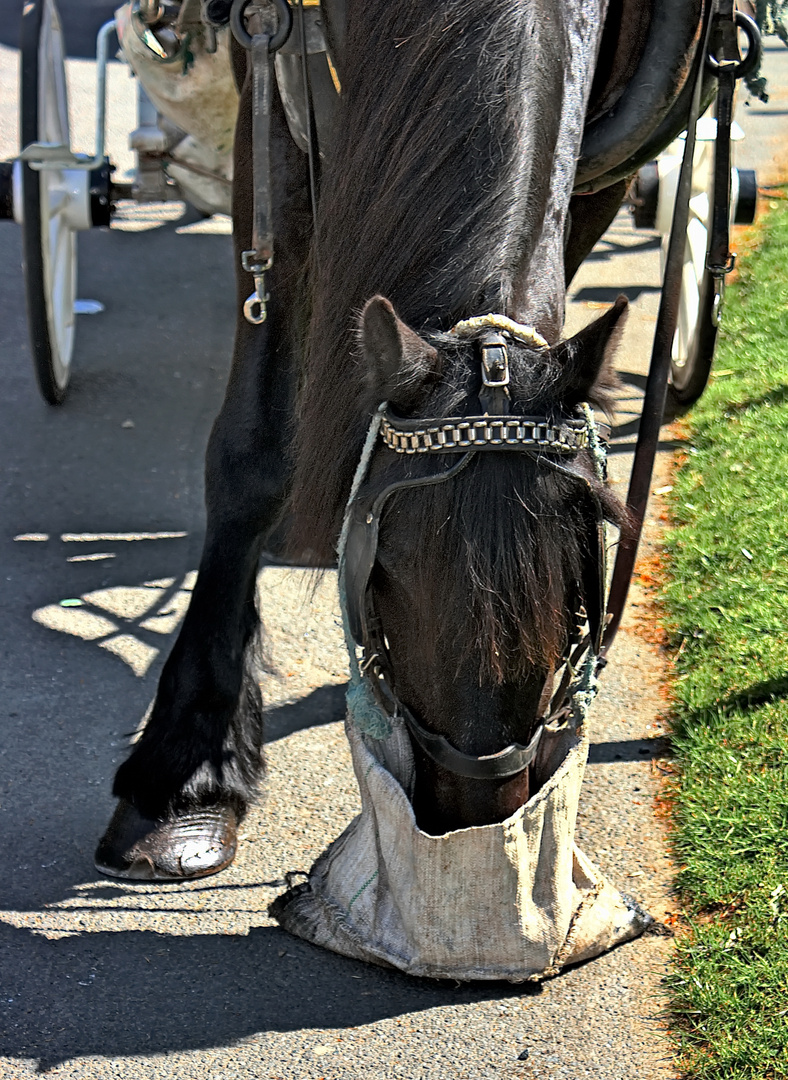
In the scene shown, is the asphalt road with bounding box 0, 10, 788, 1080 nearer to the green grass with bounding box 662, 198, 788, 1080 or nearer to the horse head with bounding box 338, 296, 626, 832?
the green grass with bounding box 662, 198, 788, 1080

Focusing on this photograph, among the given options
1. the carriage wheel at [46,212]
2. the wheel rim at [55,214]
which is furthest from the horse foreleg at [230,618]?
the wheel rim at [55,214]

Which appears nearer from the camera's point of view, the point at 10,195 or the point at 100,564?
the point at 100,564

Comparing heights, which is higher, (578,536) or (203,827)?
(578,536)

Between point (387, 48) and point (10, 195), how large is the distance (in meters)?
2.38

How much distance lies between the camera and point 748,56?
2.76 meters

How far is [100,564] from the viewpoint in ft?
12.3

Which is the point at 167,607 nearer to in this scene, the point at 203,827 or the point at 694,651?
the point at 203,827

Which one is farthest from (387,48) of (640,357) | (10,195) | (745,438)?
(640,357)

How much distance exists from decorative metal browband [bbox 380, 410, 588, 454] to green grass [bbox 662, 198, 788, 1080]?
1.10 m

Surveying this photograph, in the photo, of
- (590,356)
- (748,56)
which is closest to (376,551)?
(590,356)

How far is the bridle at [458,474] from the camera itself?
1.73 metres

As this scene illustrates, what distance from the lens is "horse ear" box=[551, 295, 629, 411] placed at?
1740mm

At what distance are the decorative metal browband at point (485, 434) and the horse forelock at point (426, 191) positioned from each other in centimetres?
13

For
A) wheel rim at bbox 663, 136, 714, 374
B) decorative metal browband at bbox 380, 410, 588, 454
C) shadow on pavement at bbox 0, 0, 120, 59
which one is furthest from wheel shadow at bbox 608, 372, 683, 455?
shadow on pavement at bbox 0, 0, 120, 59
